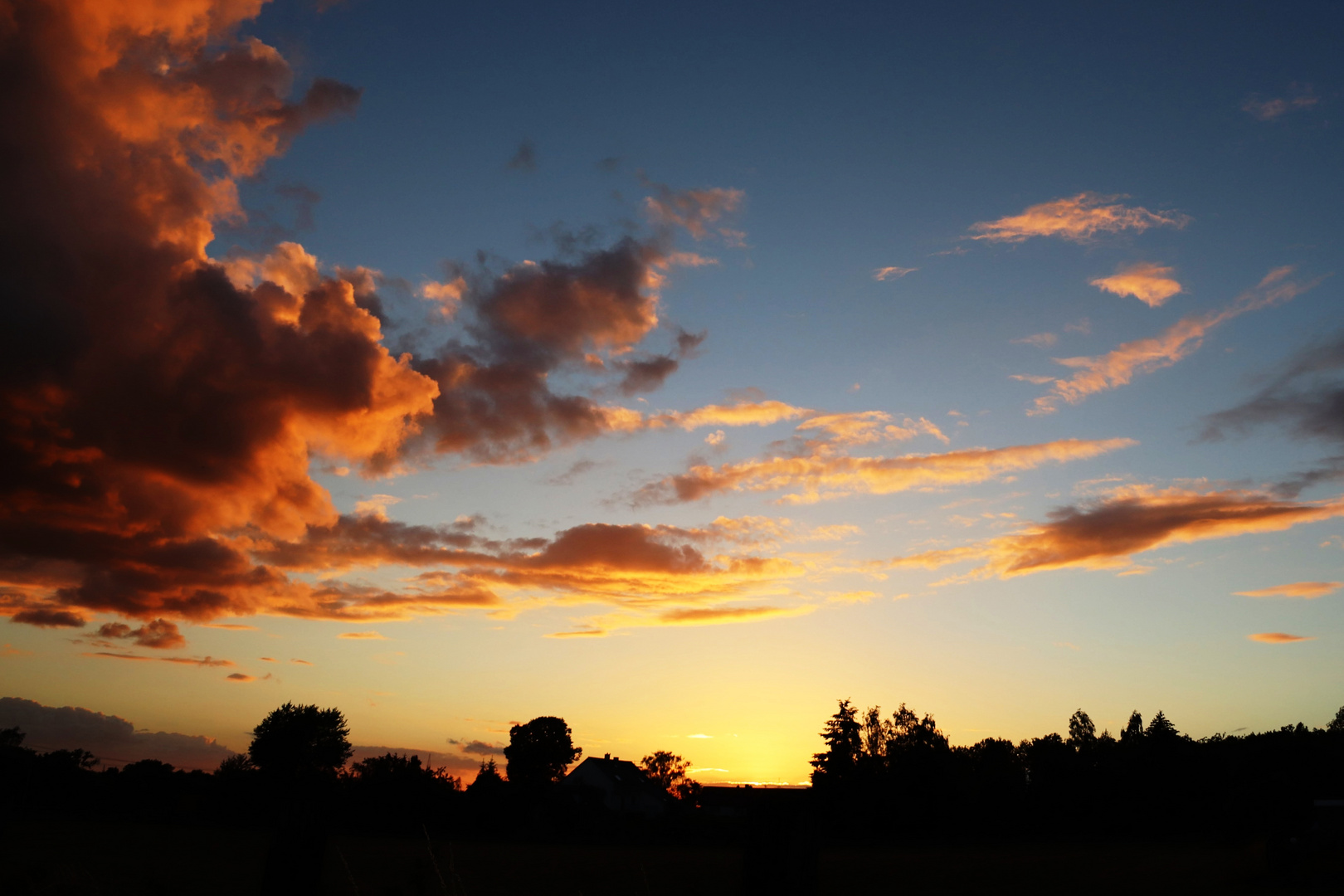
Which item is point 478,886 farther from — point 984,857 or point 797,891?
point 797,891

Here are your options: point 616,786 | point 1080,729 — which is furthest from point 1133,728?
point 616,786

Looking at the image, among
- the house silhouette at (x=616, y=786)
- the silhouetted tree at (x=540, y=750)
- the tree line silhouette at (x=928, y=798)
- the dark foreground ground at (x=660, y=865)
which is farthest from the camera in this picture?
the silhouetted tree at (x=540, y=750)

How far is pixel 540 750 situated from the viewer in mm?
117938

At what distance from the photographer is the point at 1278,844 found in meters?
36.1

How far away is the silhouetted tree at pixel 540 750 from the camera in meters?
117

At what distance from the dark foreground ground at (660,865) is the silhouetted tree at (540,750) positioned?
61.9 m

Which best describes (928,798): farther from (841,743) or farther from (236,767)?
(236,767)

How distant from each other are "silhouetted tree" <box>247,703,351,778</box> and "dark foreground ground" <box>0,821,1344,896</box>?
173 feet

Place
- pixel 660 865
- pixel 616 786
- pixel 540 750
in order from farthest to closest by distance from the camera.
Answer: pixel 540 750 < pixel 616 786 < pixel 660 865

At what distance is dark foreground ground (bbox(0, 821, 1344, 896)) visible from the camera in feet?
113

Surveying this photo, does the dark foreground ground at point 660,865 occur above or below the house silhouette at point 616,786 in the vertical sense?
above

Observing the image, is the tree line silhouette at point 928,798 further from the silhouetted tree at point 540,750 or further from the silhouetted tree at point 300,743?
the silhouetted tree at point 540,750

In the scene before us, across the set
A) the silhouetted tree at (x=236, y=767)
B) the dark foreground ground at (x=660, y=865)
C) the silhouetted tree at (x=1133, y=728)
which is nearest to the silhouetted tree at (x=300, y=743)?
the silhouetted tree at (x=236, y=767)

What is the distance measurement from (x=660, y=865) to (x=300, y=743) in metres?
78.7
